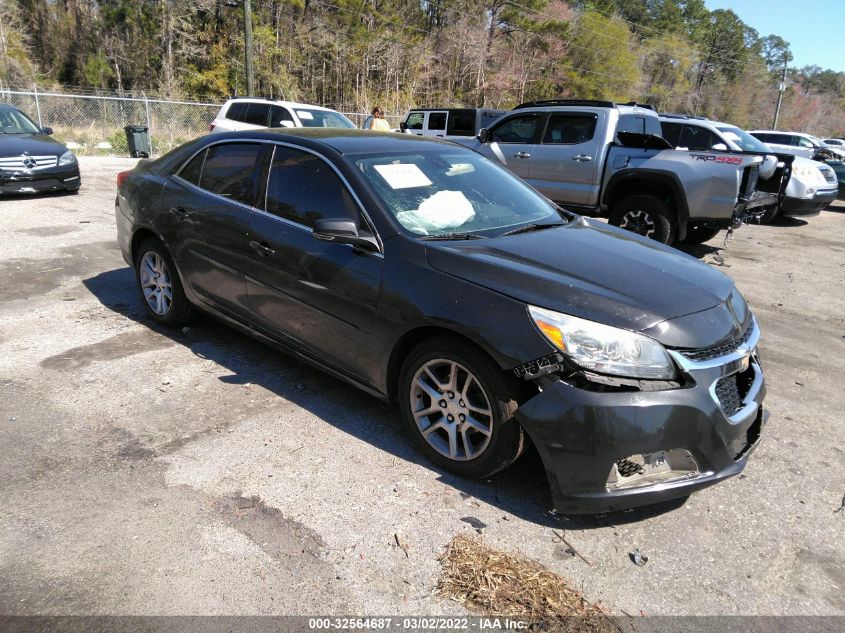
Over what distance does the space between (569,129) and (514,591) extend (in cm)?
815

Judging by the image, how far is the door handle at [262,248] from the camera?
3836 mm

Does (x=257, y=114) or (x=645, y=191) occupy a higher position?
(x=257, y=114)

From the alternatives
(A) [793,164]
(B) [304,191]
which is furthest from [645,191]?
(B) [304,191]

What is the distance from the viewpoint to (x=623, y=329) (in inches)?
106

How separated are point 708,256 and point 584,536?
779 cm

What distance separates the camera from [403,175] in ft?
12.1

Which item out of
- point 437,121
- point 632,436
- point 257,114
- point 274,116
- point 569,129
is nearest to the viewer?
point 632,436

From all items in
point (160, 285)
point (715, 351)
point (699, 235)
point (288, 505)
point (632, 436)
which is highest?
point (715, 351)

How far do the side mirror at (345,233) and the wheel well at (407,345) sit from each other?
0.54 metres

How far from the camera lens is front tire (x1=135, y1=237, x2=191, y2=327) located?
15.6ft

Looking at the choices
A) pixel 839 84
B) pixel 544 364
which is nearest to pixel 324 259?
pixel 544 364

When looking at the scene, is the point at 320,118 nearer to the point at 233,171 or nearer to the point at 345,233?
the point at 233,171

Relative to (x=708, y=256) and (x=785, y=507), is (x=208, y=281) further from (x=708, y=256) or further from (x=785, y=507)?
(x=708, y=256)

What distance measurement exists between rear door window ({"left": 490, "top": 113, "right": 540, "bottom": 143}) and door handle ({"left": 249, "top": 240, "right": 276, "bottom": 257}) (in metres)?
6.81
